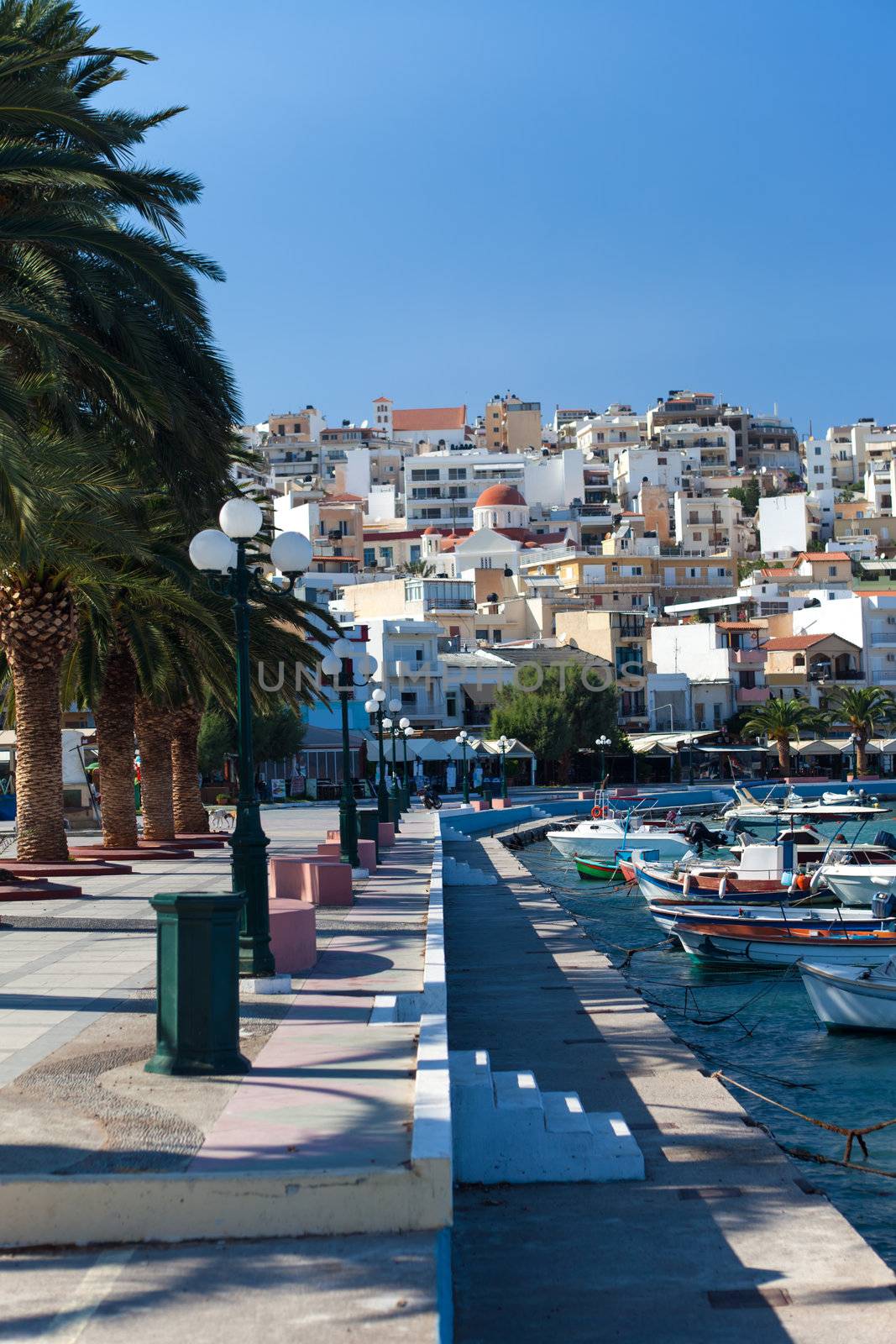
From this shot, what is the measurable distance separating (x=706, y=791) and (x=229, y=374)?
192 feet

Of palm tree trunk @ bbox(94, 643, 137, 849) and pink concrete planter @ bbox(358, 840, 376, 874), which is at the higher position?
palm tree trunk @ bbox(94, 643, 137, 849)

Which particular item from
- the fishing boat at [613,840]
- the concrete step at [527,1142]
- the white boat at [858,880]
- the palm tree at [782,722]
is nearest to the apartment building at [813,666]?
the palm tree at [782,722]

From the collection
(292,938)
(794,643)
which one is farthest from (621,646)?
(292,938)

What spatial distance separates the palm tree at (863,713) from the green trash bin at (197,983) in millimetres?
80717

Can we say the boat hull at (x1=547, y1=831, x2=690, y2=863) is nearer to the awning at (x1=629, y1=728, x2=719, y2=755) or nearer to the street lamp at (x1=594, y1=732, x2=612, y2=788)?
the street lamp at (x1=594, y1=732, x2=612, y2=788)

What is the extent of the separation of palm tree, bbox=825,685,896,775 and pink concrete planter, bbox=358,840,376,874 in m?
64.3

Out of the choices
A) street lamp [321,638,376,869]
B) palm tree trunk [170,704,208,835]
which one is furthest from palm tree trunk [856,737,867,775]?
street lamp [321,638,376,869]

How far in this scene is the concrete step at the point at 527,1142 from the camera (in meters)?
9.35

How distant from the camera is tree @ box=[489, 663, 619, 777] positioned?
7394cm

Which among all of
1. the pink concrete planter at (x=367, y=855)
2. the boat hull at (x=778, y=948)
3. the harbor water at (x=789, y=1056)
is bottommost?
the harbor water at (x=789, y=1056)

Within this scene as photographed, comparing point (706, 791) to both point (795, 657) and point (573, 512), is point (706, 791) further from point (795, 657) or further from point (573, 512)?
point (573, 512)

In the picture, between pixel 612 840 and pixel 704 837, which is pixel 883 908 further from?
pixel 612 840

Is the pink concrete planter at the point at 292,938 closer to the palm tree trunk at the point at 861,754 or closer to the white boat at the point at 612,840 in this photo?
the white boat at the point at 612,840

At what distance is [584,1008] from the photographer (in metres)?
17.0
